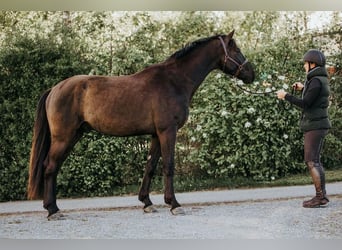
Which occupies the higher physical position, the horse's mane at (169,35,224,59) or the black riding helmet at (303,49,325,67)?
the horse's mane at (169,35,224,59)

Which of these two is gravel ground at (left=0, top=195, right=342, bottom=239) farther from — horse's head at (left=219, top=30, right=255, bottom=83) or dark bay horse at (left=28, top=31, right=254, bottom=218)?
horse's head at (left=219, top=30, right=255, bottom=83)

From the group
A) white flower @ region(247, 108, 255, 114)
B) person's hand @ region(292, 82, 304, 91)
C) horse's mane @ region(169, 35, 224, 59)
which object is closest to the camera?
horse's mane @ region(169, 35, 224, 59)

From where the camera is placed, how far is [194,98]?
4.76m

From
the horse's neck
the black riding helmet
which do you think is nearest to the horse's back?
the horse's neck

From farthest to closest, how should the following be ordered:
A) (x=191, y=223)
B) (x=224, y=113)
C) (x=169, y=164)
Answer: (x=224, y=113)
(x=169, y=164)
(x=191, y=223)

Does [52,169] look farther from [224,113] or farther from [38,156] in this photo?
[224,113]

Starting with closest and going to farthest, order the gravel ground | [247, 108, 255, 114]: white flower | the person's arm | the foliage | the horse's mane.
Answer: the gravel ground < the person's arm < the horse's mane < the foliage < [247, 108, 255, 114]: white flower

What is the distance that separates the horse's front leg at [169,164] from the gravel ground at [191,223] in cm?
10

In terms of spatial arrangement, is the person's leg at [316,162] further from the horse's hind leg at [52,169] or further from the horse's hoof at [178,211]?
the horse's hind leg at [52,169]

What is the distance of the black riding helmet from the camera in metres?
4.31

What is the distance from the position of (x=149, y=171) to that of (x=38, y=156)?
0.93 meters

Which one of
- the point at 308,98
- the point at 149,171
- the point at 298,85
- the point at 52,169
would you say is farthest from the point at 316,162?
the point at 52,169

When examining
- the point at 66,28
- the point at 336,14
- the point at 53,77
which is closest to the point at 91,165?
the point at 53,77

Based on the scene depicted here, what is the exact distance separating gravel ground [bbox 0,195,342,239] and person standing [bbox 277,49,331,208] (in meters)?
0.23
